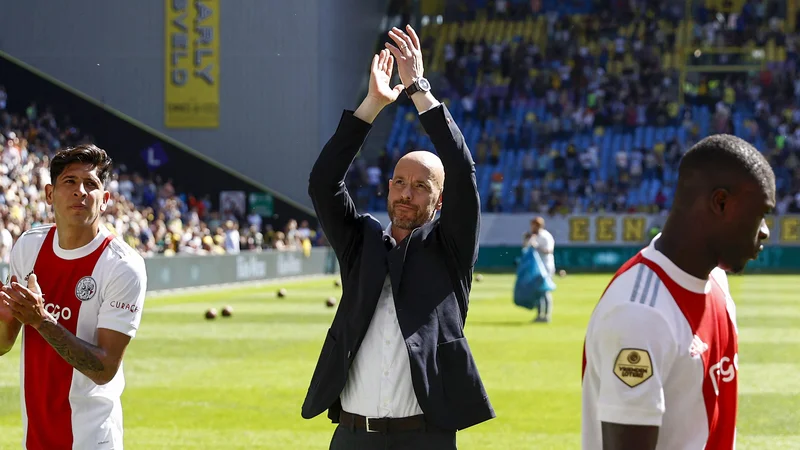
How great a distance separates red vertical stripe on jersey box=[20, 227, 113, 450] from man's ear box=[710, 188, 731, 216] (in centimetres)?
295

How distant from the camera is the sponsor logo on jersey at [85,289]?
17.3ft

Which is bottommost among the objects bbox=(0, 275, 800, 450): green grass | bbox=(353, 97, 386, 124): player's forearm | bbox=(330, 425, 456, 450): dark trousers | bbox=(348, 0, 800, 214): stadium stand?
bbox=(0, 275, 800, 450): green grass

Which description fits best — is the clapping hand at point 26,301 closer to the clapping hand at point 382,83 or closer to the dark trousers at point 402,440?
the dark trousers at point 402,440

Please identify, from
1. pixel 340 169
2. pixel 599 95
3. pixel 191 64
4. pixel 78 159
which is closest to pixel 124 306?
pixel 78 159

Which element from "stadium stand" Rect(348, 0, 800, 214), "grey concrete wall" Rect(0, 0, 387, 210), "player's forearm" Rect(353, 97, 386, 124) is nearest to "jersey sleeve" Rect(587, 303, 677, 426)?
"player's forearm" Rect(353, 97, 386, 124)

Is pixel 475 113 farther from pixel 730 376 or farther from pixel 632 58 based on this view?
pixel 730 376

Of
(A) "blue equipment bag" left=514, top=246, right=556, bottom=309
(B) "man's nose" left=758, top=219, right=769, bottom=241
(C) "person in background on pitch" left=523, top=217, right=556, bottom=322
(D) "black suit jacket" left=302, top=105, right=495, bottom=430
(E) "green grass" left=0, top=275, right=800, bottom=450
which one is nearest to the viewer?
(B) "man's nose" left=758, top=219, right=769, bottom=241

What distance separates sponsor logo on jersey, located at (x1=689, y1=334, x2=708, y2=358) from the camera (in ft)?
10.9

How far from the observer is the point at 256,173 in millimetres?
48938

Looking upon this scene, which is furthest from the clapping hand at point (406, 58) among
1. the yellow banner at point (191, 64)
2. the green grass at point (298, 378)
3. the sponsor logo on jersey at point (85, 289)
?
the yellow banner at point (191, 64)

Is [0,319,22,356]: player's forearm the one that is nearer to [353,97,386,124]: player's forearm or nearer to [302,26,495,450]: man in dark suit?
[302,26,495,450]: man in dark suit

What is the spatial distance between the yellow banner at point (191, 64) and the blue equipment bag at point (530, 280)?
92.9 ft

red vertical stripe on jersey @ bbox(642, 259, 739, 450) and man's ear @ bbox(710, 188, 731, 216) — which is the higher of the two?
man's ear @ bbox(710, 188, 731, 216)

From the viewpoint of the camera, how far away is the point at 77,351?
16.5 feet
